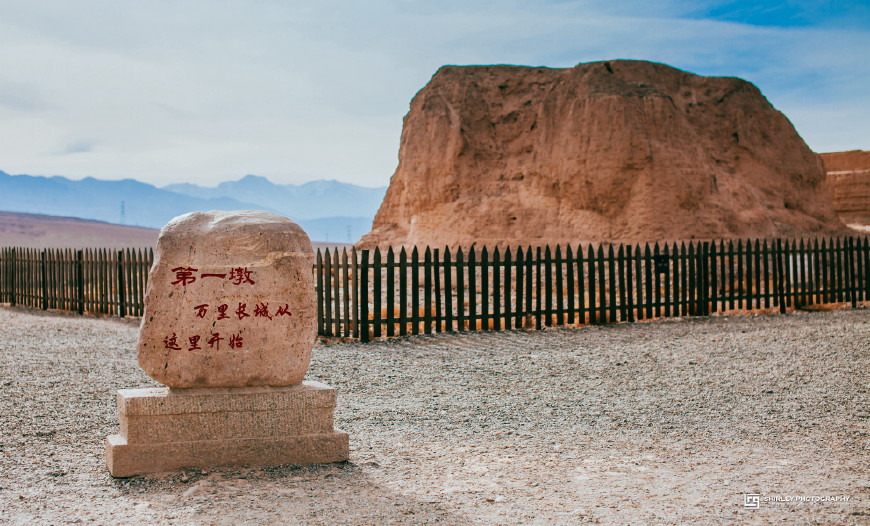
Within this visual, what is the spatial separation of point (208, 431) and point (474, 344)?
5.94m

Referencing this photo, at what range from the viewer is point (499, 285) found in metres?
11.6

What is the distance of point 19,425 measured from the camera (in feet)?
18.5

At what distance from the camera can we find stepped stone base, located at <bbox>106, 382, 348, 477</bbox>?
4.42 metres

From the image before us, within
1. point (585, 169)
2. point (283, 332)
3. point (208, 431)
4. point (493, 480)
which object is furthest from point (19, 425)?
point (585, 169)

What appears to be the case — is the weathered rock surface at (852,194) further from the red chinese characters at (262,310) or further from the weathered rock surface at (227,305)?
the red chinese characters at (262,310)

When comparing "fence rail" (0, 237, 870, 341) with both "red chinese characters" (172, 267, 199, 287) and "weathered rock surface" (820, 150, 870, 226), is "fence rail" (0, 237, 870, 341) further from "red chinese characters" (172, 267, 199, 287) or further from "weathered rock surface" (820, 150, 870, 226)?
"weathered rock surface" (820, 150, 870, 226)

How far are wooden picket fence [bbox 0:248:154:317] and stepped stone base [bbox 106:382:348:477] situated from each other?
31.9 feet

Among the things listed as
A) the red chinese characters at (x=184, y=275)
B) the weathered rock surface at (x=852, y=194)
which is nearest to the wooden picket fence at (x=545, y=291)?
the red chinese characters at (x=184, y=275)

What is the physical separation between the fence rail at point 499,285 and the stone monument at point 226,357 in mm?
5105

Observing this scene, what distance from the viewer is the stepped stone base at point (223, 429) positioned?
4.42 m

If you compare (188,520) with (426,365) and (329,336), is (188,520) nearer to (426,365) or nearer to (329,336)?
(426,365)

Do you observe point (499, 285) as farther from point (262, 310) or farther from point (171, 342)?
point (171, 342)

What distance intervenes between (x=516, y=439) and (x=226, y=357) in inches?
88.1

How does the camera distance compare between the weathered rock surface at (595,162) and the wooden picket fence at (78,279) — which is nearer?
the wooden picket fence at (78,279)
